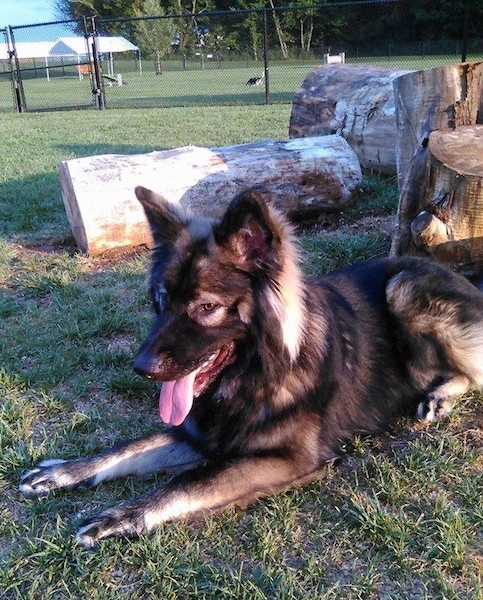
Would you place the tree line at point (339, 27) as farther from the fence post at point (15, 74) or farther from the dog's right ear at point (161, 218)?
the dog's right ear at point (161, 218)

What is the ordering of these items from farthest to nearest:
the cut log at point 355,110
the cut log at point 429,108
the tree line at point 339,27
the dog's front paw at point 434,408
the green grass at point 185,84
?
the tree line at point 339,27
the green grass at point 185,84
the cut log at point 355,110
the cut log at point 429,108
the dog's front paw at point 434,408

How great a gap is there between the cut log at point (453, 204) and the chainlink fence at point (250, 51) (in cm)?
1934

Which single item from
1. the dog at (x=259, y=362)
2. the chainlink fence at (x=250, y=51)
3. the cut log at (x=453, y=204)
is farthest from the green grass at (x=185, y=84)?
the dog at (x=259, y=362)

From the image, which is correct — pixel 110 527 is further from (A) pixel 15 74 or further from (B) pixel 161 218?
(A) pixel 15 74

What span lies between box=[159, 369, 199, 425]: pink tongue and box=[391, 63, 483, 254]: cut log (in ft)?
9.09

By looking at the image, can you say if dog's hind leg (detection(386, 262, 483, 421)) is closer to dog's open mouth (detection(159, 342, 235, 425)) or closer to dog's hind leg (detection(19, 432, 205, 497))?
dog's open mouth (detection(159, 342, 235, 425))

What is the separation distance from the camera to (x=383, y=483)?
112 inches

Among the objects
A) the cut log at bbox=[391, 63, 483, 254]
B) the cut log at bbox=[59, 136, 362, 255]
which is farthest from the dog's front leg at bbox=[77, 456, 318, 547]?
the cut log at bbox=[59, 136, 362, 255]

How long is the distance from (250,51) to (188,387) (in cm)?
3477

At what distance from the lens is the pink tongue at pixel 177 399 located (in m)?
2.64

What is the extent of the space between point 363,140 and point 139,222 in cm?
376

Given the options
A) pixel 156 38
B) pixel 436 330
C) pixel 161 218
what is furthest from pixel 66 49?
pixel 436 330

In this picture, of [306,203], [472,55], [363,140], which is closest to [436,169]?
[306,203]

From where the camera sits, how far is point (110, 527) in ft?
8.30
